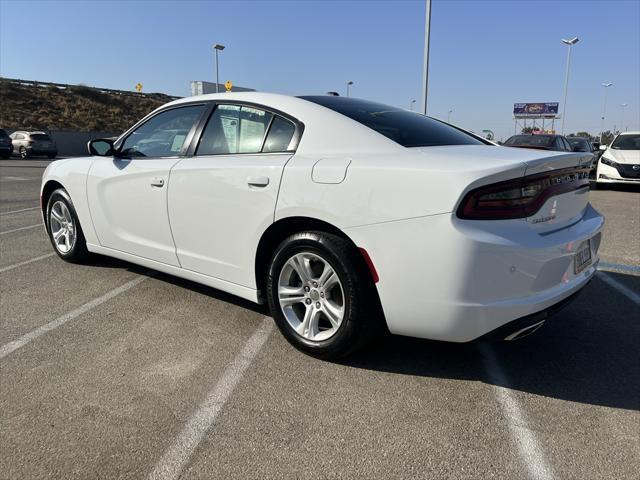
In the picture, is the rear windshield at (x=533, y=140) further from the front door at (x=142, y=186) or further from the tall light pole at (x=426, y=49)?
the front door at (x=142, y=186)

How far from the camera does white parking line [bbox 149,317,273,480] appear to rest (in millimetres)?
2100

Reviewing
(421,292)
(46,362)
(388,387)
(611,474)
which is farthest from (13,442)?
(611,474)

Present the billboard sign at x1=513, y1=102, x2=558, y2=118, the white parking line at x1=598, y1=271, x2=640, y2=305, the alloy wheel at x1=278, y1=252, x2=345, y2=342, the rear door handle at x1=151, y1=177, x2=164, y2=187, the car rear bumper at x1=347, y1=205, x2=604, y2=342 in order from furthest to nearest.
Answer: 1. the billboard sign at x1=513, y1=102, x2=558, y2=118
2. the white parking line at x1=598, y1=271, x2=640, y2=305
3. the rear door handle at x1=151, y1=177, x2=164, y2=187
4. the alloy wheel at x1=278, y1=252, x2=345, y2=342
5. the car rear bumper at x1=347, y1=205, x2=604, y2=342

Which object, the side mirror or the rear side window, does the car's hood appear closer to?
the rear side window

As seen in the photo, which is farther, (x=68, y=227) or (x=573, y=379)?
(x=68, y=227)

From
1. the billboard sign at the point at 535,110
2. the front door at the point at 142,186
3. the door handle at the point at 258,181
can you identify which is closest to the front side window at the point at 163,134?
the front door at the point at 142,186

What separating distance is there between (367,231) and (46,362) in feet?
6.72

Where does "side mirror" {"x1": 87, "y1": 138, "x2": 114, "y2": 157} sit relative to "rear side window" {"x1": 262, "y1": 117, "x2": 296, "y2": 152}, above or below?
below

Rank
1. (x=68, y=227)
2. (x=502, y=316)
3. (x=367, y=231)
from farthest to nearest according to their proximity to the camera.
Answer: (x=68, y=227)
(x=367, y=231)
(x=502, y=316)

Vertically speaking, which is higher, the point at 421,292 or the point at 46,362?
the point at 421,292

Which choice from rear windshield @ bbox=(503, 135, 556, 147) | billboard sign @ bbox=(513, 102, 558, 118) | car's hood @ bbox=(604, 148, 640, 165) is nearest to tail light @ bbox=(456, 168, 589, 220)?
rear windshield @ bbox=(503, 135, 556, 147)

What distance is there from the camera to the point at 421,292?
8.41 feet

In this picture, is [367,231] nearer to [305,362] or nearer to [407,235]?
[407,235]

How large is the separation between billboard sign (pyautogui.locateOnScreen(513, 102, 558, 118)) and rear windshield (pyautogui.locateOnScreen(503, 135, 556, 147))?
61889 mm
